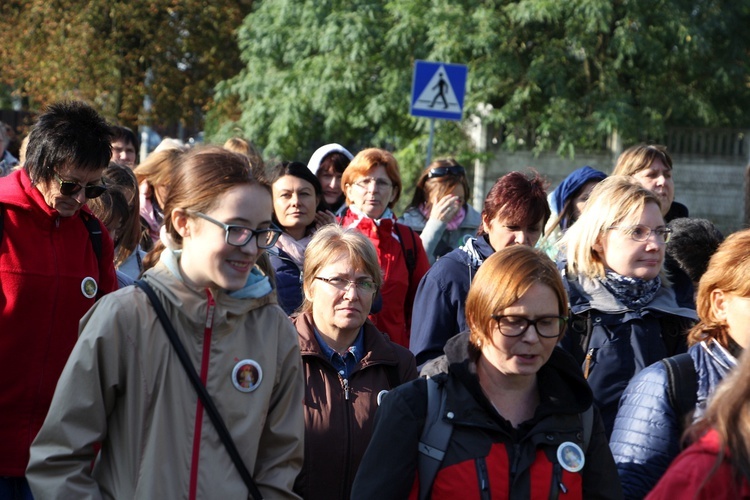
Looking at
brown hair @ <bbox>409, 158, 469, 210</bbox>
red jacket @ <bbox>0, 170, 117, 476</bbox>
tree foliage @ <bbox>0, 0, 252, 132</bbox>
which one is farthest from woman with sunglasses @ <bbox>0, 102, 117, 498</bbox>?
tree foliage @ <bbox>0, 0, 252, 132</bbox>

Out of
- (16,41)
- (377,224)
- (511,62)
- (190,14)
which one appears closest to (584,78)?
(511,62)

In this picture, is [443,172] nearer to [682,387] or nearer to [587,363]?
[587,363]

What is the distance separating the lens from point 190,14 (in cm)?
2317

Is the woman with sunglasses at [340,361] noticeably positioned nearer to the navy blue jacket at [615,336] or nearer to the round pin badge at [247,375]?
the navy blue jacket at [615,336]

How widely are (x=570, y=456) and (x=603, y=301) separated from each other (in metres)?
1.19

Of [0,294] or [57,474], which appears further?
[0,294]

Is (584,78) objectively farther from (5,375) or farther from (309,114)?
(5,375)

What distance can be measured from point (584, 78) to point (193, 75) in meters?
9.24

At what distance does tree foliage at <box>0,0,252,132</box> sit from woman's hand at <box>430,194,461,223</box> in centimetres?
1491

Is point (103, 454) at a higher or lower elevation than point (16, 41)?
lower

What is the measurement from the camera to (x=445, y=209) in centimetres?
773

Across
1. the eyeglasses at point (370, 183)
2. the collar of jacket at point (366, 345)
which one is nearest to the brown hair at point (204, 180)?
the collar of jacket at point (366, 345)

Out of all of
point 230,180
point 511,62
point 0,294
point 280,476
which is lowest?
point 280,476

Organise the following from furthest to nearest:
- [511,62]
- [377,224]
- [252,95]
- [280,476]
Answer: [252,95] → [511,62] → [377,224] → [280,476]
